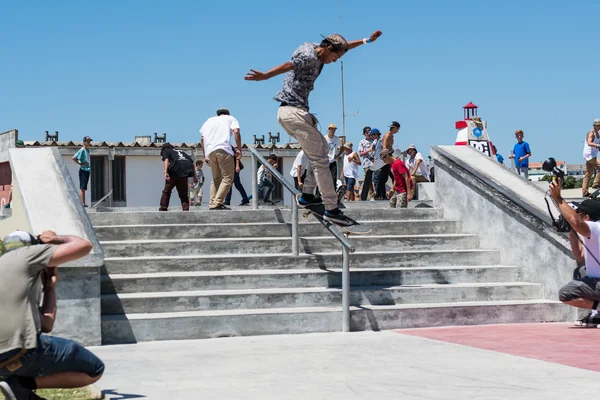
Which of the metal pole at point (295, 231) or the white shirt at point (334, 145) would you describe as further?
the white shirt at point (334, 145)

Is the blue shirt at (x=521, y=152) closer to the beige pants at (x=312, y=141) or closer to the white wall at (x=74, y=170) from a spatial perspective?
the beige pants at (x=312, y=141)

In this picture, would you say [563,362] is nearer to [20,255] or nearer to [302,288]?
[302,288]

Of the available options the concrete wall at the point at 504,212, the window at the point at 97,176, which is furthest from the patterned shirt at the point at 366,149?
the window at the point at 97,176

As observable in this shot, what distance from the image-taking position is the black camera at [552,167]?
945 cm

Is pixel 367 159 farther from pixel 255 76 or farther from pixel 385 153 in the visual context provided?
pixel 255 76

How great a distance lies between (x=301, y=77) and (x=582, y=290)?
371 cm

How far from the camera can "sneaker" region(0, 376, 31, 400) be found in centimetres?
495

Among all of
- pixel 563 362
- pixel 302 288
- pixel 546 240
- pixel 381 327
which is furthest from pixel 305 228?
pixel 563 362

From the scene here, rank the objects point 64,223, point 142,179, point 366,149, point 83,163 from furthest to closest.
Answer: point 142,179
point 83,163
point 366,149
point 64,223

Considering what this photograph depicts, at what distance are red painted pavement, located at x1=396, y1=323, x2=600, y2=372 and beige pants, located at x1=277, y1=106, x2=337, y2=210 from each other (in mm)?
→ 1769

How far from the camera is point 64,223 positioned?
866 centimetres

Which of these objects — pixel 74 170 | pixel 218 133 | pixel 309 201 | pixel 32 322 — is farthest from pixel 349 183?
pixel 74 170

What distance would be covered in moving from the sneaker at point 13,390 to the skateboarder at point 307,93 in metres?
5.08

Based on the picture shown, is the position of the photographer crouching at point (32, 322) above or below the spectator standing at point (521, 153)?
below
